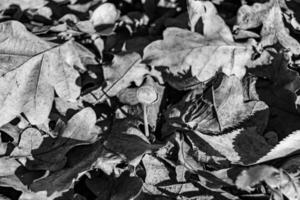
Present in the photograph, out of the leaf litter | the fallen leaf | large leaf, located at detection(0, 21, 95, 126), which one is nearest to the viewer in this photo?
the leaf litter

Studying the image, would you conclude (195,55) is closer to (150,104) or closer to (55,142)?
(150,104)

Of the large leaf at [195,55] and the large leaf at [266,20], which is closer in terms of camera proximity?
the large leaf at [195,55]

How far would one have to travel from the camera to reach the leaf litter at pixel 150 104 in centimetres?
172

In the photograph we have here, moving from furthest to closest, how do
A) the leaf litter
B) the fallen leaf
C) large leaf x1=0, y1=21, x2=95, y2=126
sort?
the fallen leaf
large leaf x1=0, y1=21, x2=95, y2=126
the leaf litter

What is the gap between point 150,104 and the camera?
1.90 metres

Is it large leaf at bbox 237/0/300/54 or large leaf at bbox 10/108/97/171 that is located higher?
large leaf at bbox 237/0/300/54

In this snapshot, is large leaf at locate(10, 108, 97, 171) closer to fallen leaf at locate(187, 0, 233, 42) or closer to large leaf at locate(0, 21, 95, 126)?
large leaf at locate(0, 21, 95, 126)

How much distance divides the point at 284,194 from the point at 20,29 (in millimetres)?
1364

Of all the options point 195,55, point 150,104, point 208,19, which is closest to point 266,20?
point 208,19

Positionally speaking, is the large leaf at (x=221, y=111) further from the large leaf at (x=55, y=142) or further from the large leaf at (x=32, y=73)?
the large leaf at (x=32, y=73)

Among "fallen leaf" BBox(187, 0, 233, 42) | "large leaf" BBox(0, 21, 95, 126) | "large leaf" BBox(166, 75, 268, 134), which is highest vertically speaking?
"fallen leaf" BBox(187, 0, 233, 42)

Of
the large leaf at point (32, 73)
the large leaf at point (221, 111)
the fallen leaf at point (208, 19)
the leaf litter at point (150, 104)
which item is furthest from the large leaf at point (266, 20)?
the large leaf at point (32, 73)

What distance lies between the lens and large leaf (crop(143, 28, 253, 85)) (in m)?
1.92

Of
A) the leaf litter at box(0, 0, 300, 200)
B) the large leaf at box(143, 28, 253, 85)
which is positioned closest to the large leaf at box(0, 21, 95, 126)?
the leaf litter at box(0, 0, 300, 200)
